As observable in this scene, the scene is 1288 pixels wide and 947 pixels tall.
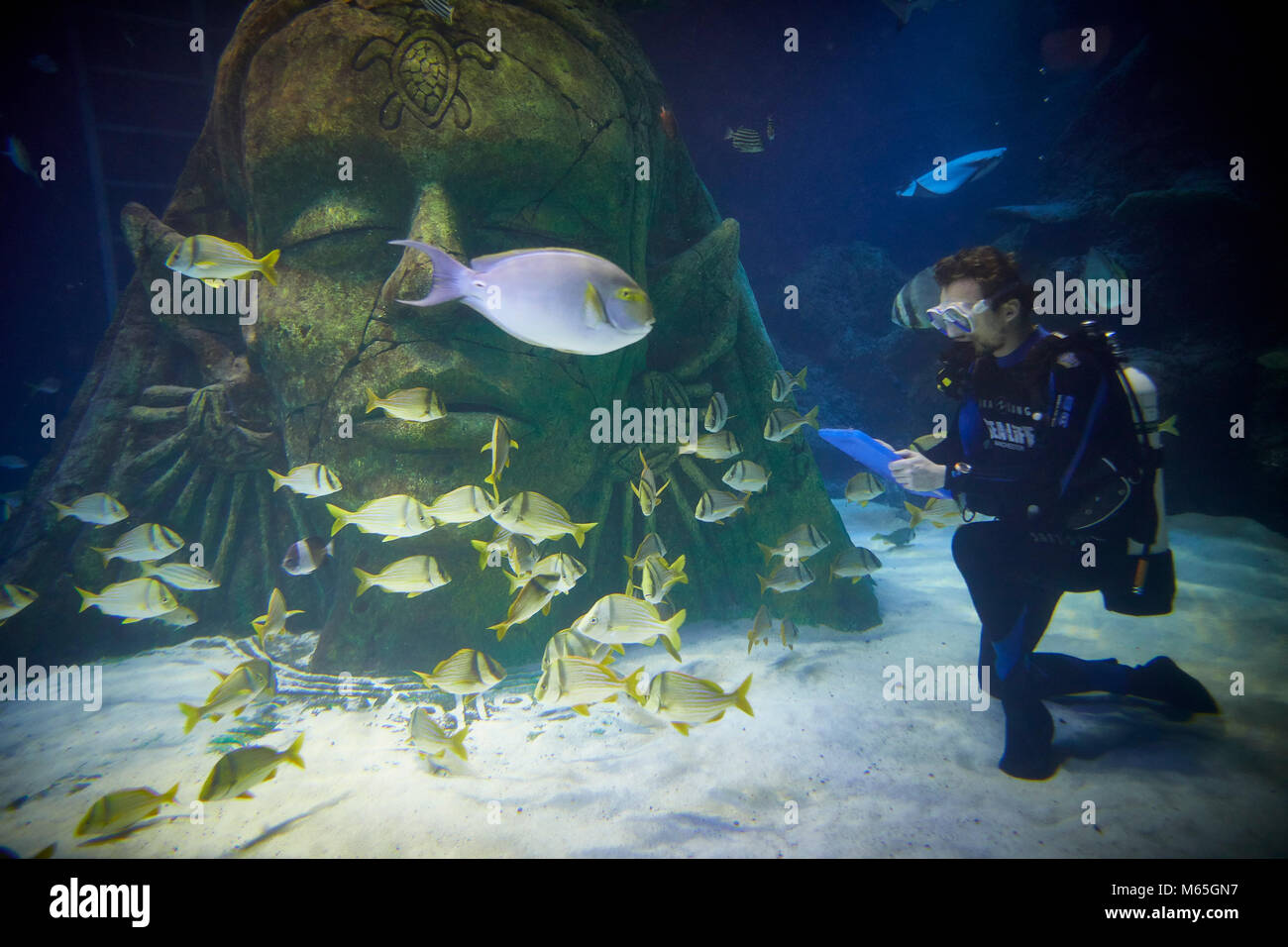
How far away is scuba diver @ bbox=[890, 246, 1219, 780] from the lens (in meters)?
2.71

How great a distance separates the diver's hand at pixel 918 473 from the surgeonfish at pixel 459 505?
2556 mm

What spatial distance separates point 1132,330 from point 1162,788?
851 cm

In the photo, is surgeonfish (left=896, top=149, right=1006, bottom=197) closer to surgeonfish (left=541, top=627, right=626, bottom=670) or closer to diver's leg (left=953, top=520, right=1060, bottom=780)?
diver's leg (left=953, top=520, right=1060, bottom=780)

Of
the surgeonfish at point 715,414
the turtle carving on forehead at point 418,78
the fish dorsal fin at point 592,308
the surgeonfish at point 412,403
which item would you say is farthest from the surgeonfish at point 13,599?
the surgeonfish at point 715,414

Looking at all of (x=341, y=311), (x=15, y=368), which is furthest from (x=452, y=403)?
(x=15, y=368)

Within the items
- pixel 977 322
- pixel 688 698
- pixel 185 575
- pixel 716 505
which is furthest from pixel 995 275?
pixel 185 575

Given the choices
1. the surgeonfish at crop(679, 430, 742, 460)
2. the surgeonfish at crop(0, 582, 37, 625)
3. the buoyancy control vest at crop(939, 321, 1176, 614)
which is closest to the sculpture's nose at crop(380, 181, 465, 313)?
the surgeonfish at crop(679, 430, 742, 460)

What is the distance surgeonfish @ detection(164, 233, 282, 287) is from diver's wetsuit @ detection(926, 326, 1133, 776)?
180 inches

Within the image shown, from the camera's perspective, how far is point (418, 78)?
3686mm

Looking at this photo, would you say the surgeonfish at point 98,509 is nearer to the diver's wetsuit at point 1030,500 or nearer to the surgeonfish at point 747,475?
the surgeonfish at point 747,475

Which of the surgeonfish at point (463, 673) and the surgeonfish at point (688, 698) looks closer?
the surgeonfish at point (688, 698)

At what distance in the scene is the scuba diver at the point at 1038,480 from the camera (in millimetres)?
2705

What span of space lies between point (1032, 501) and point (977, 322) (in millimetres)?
1062
